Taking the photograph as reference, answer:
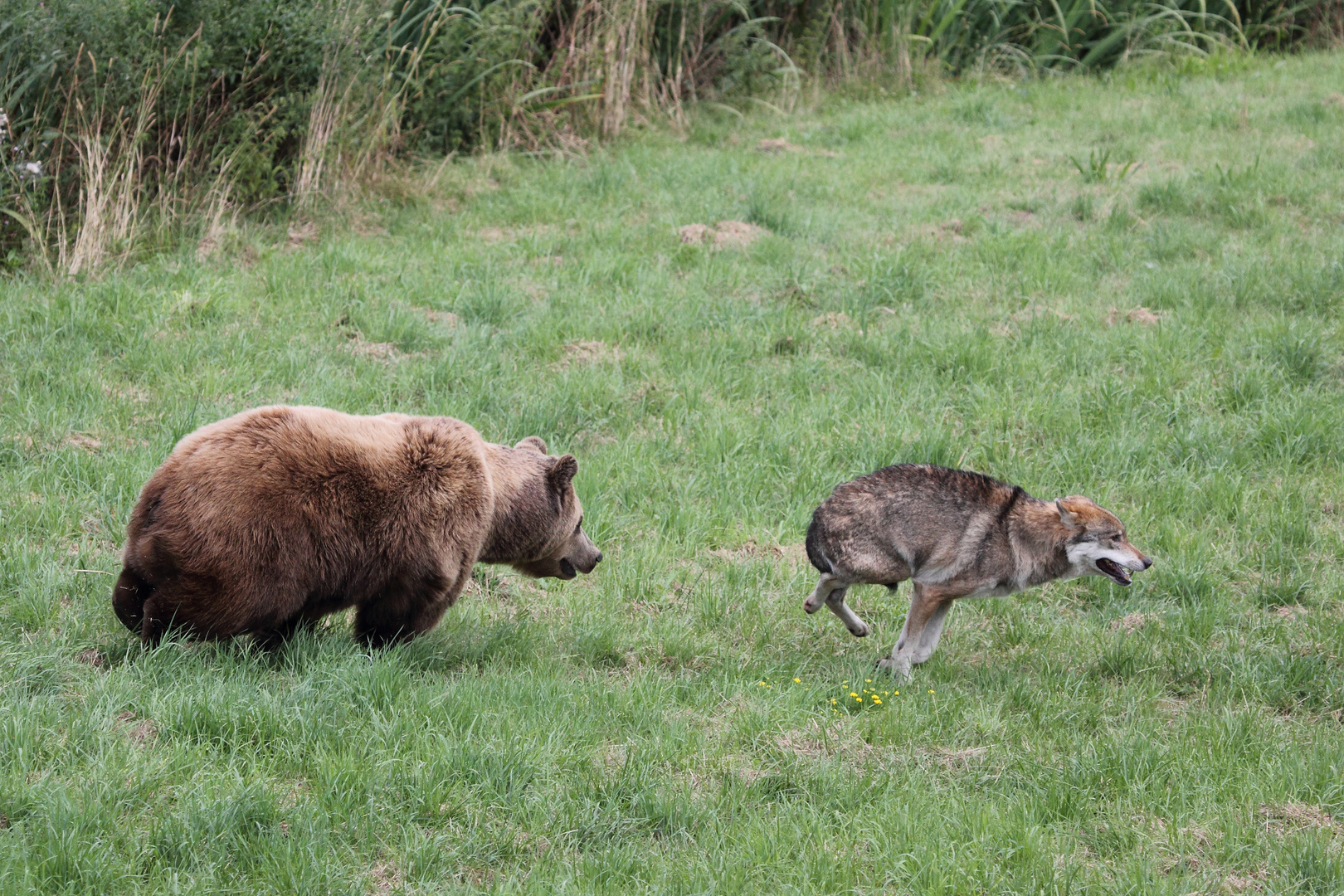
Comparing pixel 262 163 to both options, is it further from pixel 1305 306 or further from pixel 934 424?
pixel 1305 306

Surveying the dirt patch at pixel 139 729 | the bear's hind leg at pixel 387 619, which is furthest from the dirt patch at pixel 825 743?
the dirt patch at pixel 139 729

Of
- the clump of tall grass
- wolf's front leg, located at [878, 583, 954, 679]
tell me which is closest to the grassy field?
wolf's front leg, located at [878, 583, 954, 679]

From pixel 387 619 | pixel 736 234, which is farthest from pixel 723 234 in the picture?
pixel 387 619

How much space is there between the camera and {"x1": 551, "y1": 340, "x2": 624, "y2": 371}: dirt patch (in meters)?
8.77

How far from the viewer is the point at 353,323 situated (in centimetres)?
907

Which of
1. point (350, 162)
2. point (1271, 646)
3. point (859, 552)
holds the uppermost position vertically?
point (350, 162)

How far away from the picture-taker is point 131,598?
5.01 metres

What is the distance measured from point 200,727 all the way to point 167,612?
0.53 metres

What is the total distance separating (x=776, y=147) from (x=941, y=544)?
27.8 feet

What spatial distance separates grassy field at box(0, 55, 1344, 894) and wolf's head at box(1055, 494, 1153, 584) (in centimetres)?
48

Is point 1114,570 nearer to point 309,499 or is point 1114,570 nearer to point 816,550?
point 816,550

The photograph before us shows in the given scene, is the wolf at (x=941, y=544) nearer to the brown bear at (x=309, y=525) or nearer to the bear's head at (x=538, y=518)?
the bear's head at (x=538, y=518)

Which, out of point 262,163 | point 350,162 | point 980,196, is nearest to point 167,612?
point 262,163

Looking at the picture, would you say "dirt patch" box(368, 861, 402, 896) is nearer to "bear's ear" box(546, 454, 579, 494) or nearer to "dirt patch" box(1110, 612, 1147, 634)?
"bear's ear" box(546, 454, 579, 494)
